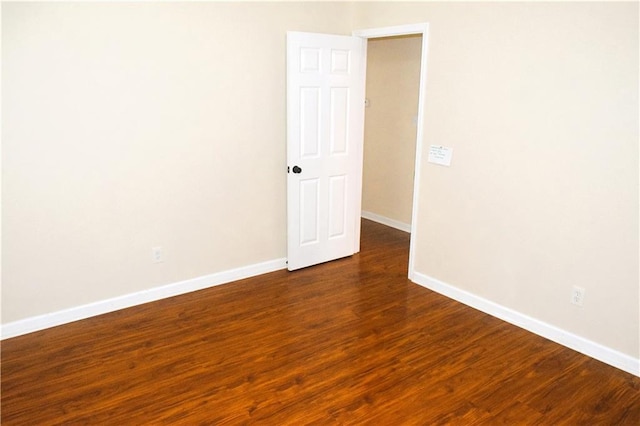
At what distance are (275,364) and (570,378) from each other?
5.78 ft

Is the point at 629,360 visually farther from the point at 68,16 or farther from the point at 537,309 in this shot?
the point at 68,16

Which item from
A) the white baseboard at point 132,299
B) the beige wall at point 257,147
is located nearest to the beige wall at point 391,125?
the beige wall at point 257,147

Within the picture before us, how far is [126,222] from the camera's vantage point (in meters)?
3.37

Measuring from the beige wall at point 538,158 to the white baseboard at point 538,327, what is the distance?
0.05 meters

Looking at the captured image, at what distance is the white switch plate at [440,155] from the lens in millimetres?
3604

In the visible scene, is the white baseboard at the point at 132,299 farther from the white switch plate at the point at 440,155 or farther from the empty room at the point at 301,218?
the white switch plate at the point at 440,155

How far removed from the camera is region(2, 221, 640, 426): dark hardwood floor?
239cm

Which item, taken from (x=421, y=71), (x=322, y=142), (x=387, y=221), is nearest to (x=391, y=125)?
(x=387, y=221)

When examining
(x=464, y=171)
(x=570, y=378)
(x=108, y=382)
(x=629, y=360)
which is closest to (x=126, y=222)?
(x=108, y=382)

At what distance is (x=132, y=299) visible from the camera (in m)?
3.51

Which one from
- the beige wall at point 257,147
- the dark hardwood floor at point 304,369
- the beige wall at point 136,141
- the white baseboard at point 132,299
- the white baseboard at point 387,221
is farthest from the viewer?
the white baseboard at point 387,221

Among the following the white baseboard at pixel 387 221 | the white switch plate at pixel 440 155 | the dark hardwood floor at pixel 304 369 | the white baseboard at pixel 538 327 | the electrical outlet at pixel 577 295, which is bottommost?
the dark hardwood floor at pixel 304 369

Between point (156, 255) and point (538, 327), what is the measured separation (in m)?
2.87

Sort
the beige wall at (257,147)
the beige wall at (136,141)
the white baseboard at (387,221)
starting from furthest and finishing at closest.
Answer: the white baseboard at (387,221), the beige wall at (136,141), the beige wall at (257,147)
